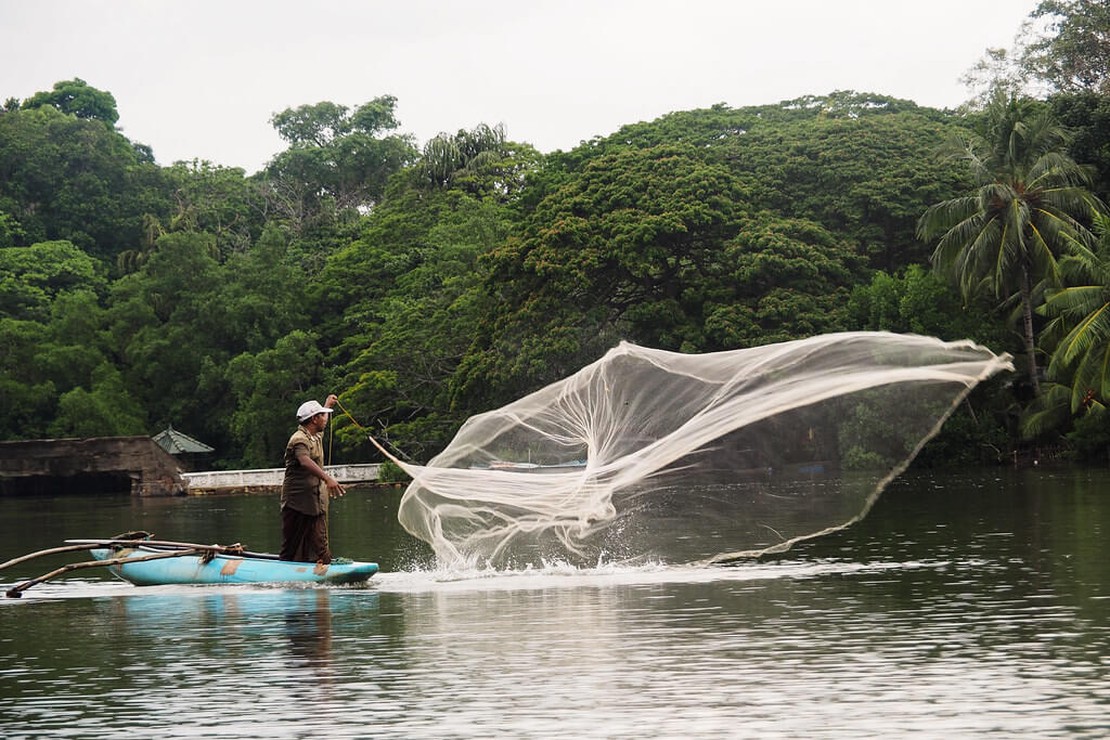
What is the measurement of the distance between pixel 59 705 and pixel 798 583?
921 cm

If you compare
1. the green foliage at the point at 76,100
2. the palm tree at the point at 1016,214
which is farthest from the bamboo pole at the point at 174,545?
the green foliage at the point at 76,100

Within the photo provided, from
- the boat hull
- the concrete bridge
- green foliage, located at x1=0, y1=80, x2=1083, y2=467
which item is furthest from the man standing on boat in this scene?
the concrete bridge

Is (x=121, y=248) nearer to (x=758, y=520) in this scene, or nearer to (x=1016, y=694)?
(x=758, y=520)

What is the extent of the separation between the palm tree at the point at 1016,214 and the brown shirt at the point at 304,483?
34.7 meters

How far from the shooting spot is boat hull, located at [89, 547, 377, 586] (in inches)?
730

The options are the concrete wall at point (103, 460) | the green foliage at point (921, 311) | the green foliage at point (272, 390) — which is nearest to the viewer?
the green foliage at point (921, 311)

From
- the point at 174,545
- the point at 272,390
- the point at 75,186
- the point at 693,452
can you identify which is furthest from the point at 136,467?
the point at 693,452

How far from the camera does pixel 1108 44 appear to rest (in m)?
64.3

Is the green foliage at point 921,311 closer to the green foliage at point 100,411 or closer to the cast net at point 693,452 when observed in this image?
the cast net at point 693,452

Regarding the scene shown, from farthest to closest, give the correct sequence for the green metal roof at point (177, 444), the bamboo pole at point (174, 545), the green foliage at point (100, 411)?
the green foliage at point (100, 411)
the green metal roof at point (177, 444)
the bamboo pole at point (174, 545)

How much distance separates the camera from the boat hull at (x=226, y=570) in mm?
18547

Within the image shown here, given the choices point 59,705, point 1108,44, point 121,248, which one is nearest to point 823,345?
point 59,705

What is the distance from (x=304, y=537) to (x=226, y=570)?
4.21ft

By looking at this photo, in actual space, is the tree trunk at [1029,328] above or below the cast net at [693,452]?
above
